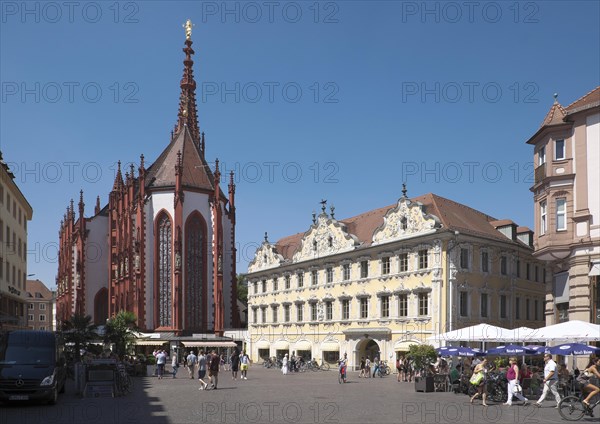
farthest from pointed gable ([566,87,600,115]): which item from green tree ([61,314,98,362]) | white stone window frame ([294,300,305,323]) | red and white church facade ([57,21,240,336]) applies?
red and white church facade ([57,21,240,336])

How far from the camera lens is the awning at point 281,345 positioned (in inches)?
2488

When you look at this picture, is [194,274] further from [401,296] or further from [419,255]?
[419,255]

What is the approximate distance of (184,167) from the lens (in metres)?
83.1

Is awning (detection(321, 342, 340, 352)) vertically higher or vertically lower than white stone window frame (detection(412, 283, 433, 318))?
lower

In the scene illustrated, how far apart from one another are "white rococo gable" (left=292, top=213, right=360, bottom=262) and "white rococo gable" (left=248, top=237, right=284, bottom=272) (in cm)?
362

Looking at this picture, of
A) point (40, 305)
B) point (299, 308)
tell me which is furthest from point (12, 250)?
point (40, 305)

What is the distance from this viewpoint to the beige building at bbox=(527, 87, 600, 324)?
1312 inches

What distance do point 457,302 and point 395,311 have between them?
497 centimetres

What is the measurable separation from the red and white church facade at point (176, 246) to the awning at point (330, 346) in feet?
70.9

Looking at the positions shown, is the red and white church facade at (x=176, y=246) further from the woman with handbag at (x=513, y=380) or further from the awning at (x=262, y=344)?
the woman with handbag at (x=513, y=380)

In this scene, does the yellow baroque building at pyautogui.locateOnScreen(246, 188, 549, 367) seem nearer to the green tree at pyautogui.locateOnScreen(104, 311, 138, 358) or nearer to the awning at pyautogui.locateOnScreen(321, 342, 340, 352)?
the awning at pyautogui.locateOnScreen(321, 342, 340, 352)

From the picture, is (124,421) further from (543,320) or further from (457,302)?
(543,320)

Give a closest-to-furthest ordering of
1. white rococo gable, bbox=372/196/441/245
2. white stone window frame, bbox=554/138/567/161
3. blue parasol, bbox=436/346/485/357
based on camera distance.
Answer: blue parasol, bbox=436/346/485/357 → white stone window frame, bbox=554/138/567/161 → white rococo gable, bbox=372/196/441/245

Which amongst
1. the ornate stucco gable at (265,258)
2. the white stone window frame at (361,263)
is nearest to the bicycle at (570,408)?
the white stone window frame at (361,263)
